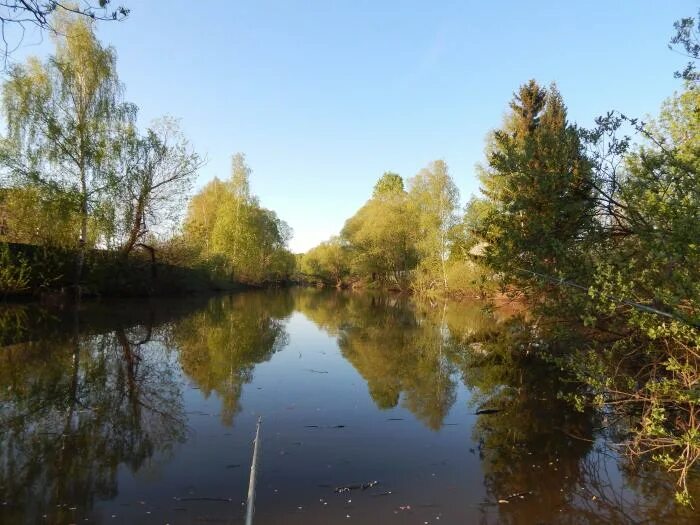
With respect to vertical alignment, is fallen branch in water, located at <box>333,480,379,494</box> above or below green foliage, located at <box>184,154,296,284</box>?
below

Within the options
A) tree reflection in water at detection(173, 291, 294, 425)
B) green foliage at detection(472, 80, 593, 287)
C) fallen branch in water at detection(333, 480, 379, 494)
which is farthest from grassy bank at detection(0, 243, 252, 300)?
green foliage at detection(472, 80, 593, 287)

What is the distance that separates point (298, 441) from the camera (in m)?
6.09

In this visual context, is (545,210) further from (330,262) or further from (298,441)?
(330,262)

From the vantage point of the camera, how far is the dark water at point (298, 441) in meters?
4.32

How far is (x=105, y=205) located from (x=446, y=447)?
73.8 feet

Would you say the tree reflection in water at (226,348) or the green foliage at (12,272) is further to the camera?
the green foliage at (12,272)

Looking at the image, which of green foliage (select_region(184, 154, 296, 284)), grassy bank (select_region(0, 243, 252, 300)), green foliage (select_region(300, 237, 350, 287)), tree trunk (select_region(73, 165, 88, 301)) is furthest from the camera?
green foliage (select_region(300, 237, 350, 287))

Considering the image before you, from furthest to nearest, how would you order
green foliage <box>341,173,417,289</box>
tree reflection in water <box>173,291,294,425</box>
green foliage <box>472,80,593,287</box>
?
green foliage <box>341,173,417,289</box> → tree reflection in water <box>173,291,294,425</box> → green foliage <box>472,80,593,287</box>

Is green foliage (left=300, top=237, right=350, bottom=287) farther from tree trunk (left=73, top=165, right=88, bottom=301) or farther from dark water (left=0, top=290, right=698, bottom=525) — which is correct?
dark water (left=0, top=290, right=698, bottom=525)

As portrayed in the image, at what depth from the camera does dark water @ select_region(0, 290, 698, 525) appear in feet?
14.2

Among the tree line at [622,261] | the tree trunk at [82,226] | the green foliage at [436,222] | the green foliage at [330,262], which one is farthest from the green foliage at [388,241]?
the tree line at [622,261]

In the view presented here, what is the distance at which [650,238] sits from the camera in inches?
192

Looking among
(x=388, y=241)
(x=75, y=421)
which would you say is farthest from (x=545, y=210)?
(x=388, y=241)

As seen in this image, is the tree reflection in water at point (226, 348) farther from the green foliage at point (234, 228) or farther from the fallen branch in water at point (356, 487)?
the green foliage at point (234, 228)
